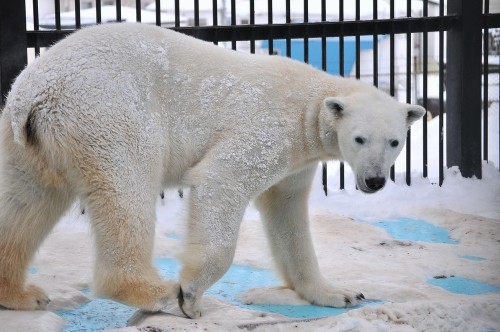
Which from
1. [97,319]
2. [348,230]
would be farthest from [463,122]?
[97,319]

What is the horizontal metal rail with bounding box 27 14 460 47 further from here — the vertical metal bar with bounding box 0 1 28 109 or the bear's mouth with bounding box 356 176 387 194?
the bear's mouth with bounding box 356 176 387 194

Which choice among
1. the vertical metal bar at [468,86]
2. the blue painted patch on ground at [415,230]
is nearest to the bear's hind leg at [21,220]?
the blue painted patch on ground at [415,230]

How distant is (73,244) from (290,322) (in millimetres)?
2420

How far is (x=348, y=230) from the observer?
6113 mm

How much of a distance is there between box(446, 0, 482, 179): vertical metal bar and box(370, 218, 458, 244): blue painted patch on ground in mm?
1241

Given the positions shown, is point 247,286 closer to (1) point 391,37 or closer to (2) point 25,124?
(2) point 25,124

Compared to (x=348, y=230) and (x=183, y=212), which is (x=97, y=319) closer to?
(x=183, y=212)

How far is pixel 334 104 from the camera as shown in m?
4.13

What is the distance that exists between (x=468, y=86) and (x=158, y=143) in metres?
4.29

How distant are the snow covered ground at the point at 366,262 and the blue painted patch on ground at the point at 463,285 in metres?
0.03

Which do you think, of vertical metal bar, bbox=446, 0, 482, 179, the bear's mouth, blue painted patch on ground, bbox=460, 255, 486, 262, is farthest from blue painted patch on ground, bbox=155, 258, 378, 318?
vertical metal bar, bbox=446, 0, 482, 179

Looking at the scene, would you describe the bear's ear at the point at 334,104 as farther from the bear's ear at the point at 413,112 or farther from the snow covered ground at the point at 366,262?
the snow covered ground at the point at 366,262

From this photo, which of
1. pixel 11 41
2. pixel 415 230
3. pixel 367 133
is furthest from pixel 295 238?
pixel 11 41

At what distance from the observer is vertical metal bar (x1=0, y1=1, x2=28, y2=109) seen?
251 inches
